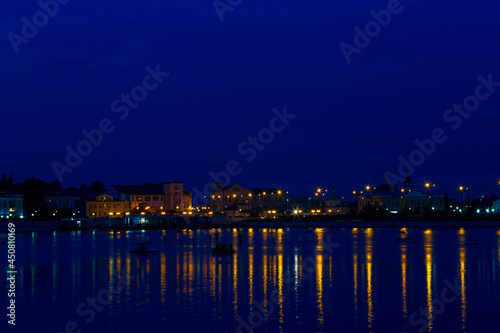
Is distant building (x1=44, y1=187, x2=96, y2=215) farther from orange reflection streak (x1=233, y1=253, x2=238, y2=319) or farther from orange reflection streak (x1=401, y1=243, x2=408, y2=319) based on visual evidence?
orange reflection streak (x1=401, y1=243, x2=408, y2=319)

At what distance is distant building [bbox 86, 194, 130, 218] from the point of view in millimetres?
165625

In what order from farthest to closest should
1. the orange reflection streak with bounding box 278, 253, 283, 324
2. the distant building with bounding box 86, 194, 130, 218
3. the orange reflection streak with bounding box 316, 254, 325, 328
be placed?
the distant building with bounding box 86, 194, 130, 218, the orange reflection streak with bounding box 278, 253, 283, 324, the orange reflection streak with bounding box 316, 254, 325, 328

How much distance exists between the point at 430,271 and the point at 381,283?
8.74 m

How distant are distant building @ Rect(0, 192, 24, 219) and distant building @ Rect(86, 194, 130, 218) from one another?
61.2 ft

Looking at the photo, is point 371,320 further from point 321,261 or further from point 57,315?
point 321,261

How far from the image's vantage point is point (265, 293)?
40844mm

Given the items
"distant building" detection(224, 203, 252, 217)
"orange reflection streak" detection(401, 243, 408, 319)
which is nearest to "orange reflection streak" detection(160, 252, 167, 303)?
"orange reflection streak" detection(401, 243, 408, 319)

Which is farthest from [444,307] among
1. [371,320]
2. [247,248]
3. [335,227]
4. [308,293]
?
[335,227]

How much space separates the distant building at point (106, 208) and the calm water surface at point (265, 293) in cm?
9744

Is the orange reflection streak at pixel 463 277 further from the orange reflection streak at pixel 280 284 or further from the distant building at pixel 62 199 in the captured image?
the distant building at pixel 62 199

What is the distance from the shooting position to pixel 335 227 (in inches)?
6393

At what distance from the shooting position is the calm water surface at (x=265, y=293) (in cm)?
3172

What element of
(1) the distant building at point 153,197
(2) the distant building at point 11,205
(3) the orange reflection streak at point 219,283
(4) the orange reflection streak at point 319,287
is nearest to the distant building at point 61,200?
(2) the distant building at point 11,205

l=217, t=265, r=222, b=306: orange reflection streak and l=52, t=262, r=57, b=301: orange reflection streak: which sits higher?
l=217, t=265, r=222, b=306: orange reflection streak
